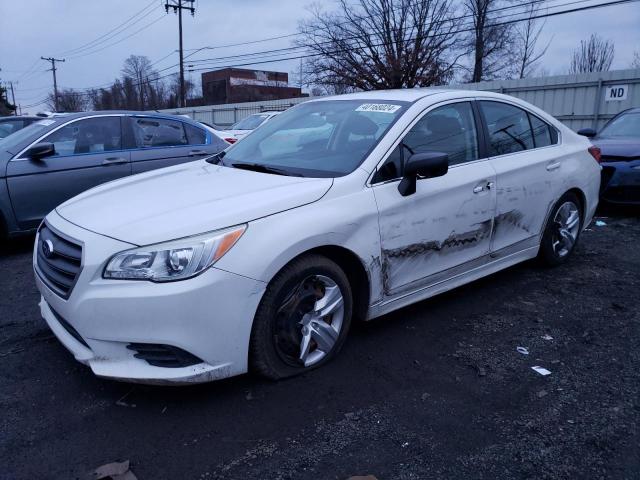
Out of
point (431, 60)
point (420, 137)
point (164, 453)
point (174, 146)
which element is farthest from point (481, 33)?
point (164, 453)

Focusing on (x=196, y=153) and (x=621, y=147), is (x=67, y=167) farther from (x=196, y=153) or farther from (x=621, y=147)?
(x=621, y=147)

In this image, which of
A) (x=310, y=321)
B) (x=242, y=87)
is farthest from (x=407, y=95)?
(x=242, y=87)

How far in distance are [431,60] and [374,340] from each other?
32.8 m

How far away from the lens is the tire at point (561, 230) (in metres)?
4.78

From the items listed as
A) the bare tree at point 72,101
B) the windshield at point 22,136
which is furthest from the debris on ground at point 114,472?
the bare tree at point 72,101

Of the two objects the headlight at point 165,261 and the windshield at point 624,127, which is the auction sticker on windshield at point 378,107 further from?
the windshield at point 624,127

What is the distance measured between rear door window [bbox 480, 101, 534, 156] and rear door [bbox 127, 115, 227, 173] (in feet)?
13.4

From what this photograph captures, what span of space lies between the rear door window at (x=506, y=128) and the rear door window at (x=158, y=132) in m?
4.25

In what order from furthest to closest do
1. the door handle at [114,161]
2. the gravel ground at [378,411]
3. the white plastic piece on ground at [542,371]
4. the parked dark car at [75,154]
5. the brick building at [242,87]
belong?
the brick building at [242,87], the door handle at [114,161], the parked dark car at [75,154], the white plastic piece on ground at [542,371], the gravel ground at [378,411]

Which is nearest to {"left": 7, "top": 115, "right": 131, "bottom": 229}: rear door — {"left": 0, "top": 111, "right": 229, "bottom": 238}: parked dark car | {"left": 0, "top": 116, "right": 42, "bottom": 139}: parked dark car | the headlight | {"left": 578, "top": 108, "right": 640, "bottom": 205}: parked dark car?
{"left": 0, "top": 111, "right": 229, "bottom": 238}: parked dark car

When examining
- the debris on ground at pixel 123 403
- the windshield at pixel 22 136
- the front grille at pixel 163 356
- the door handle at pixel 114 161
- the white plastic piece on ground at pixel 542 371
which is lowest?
the debris on ground at pixel 123 403

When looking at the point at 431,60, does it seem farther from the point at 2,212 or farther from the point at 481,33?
the point at 2,212

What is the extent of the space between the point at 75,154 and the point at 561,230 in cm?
532

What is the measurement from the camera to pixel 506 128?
4.34 meters
